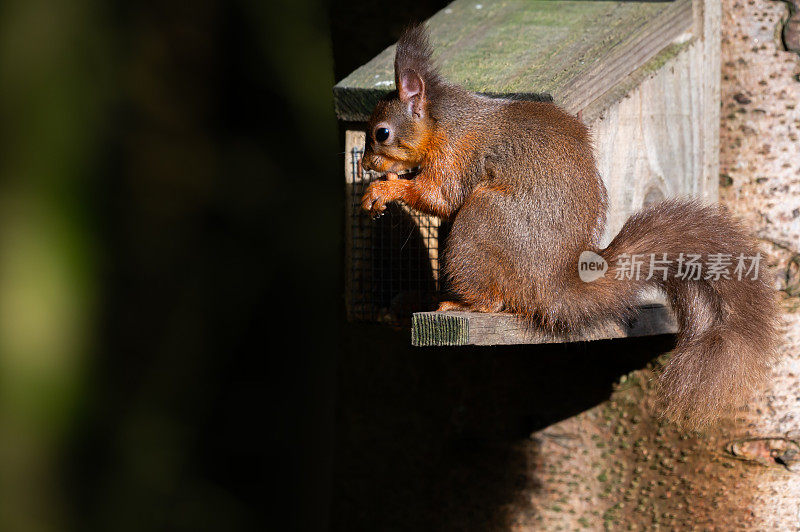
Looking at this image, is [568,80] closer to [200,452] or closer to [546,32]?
[546,32]

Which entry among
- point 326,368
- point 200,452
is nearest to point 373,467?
point 326,368

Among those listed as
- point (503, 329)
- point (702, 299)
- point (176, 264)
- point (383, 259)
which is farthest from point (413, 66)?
point (176, 264)

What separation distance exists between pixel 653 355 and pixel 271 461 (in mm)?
1919

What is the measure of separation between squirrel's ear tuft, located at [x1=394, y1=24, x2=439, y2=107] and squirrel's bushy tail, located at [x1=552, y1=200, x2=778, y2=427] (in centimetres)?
53

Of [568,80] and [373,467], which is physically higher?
[568,80]

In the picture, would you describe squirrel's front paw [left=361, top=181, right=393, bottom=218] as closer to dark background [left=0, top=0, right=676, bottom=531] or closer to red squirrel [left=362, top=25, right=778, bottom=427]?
red squirrel [left=362, top=25, right=778, bottom=427]

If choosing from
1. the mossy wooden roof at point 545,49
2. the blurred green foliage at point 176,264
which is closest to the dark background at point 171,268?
the blurred green foliage at point 176,264

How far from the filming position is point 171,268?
3.49 metres

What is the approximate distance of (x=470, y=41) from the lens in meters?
2.08

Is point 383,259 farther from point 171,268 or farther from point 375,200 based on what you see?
point 171,268

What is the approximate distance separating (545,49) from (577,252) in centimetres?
53

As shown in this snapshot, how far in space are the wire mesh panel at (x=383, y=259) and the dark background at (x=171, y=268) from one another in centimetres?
106

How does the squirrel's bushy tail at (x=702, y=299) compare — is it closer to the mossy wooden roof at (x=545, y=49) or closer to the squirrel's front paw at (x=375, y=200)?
the mossy wooden roof at (x=545, y=49)

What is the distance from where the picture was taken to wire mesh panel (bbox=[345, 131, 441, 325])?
210cm
